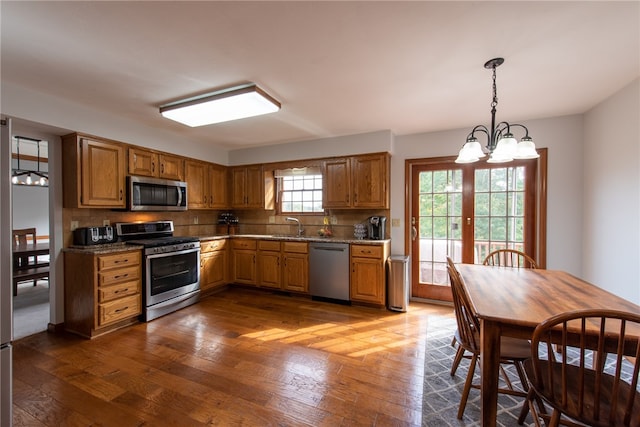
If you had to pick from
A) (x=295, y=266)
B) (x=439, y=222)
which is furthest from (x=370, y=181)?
(x=295, y=266)

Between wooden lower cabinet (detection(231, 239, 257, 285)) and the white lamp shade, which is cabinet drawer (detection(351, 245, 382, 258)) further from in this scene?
the white lamp shade

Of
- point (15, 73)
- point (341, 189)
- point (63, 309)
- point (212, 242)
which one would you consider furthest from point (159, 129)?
point (341, 189)

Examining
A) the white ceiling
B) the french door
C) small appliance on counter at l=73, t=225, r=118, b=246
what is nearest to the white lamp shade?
the white ceiling

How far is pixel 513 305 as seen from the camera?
157 cm

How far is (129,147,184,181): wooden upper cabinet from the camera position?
342cm

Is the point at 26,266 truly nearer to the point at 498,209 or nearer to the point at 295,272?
the point at 295,272

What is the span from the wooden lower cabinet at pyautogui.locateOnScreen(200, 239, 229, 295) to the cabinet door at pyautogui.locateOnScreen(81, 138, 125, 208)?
127 cm

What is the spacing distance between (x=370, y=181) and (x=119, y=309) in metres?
3.45

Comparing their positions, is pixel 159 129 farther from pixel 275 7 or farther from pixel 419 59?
pixel 419 59

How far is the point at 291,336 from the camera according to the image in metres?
2.82

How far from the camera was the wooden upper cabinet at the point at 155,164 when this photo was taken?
3.42 m

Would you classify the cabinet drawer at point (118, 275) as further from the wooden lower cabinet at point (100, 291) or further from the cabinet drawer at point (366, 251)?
the cabinet drawer at point (366, 251)

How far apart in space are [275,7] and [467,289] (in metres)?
2.17

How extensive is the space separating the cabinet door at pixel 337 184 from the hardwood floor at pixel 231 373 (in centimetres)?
164
